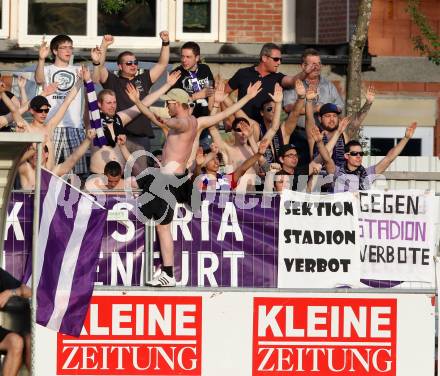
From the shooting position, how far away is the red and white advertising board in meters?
12.7

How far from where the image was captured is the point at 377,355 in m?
12.9

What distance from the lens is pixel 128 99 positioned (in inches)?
638

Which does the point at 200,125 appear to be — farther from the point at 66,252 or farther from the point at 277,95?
the point at 66,252

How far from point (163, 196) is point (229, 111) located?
7.22ft

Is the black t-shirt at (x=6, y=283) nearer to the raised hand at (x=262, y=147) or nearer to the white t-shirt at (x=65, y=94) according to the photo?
the raised hand at (x=262, y=147)

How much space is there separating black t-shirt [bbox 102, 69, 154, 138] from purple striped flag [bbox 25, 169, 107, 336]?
346 centimetres

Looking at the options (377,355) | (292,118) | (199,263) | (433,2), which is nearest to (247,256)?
(199,263)

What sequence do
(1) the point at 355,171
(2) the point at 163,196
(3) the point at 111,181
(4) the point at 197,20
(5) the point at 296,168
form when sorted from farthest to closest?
(4) the point at 197,20 < (5) the point at 296,168 < (1) the point at 355,171 < (3) the point at 111,181 < (2) the point at 163,196

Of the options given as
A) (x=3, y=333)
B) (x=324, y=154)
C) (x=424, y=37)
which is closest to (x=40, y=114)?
(x=324, y=154)

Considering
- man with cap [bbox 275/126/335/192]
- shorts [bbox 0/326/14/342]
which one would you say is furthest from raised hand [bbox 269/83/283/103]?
shorts [bbox 0/326/14/342]

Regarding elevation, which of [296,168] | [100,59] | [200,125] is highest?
[100,59]

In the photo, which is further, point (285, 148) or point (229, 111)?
point (229, 111)

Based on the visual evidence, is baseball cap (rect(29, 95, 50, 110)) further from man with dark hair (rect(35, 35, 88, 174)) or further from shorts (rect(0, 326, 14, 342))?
shorts (rect(0, 326, 14, 342))

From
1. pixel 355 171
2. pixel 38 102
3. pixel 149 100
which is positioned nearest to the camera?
pixel 355 171
